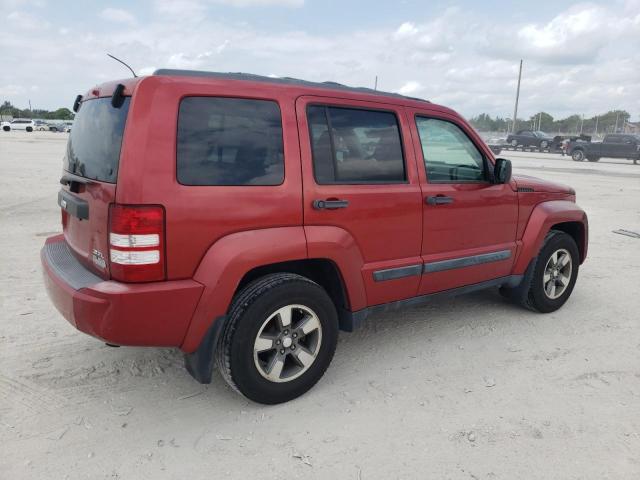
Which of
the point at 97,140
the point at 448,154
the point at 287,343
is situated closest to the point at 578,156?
the point at 448,154

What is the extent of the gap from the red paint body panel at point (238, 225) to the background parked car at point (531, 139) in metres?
35.0

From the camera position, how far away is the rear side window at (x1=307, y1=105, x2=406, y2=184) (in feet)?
9.84

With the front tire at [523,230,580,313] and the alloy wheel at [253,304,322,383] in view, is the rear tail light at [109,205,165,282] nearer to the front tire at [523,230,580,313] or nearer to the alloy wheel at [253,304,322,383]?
the alloy wheel at [253,304,322,383]

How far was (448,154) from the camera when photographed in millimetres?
3734

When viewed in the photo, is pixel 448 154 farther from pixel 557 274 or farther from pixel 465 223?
pixel 557 274

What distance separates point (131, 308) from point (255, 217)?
76 centimetres

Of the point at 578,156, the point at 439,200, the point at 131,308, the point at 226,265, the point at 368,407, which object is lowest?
the point at 368,407

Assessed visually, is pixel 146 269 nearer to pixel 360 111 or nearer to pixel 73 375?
pixel 73 375

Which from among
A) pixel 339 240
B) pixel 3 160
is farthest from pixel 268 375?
pixel 3 160

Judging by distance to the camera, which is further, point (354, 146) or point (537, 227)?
point (537, 227)

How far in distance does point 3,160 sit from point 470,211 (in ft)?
61.0

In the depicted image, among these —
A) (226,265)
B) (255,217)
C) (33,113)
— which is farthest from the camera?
(33,113)

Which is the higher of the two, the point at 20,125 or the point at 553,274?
the point at 20,125

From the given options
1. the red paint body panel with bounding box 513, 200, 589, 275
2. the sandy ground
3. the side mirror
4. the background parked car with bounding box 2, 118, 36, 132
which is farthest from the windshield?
the background parked car with bounding box 2, 118, 36, 132
